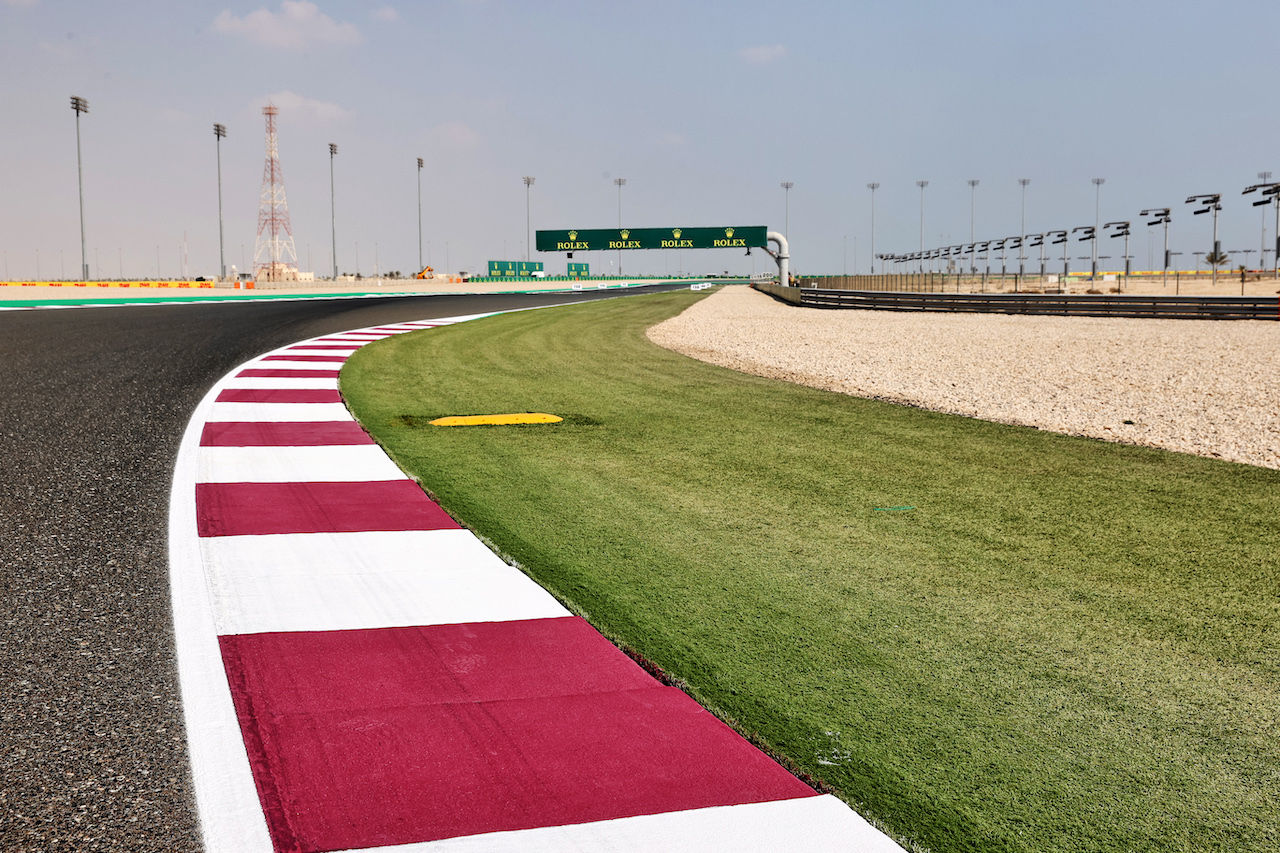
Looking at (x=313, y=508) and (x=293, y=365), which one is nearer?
(x=313, y=508)

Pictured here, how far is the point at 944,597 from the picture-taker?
387cm

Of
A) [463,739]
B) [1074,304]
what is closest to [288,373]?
[463,739]

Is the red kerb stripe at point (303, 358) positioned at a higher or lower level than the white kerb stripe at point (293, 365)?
higher

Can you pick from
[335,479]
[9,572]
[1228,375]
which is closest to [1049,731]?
[9,572]

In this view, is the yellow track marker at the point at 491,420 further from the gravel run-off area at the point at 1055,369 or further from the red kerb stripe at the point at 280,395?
the gravel run-off area at the point at 1055,369

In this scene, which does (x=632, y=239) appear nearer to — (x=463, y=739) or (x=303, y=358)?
(x=303, y=358)

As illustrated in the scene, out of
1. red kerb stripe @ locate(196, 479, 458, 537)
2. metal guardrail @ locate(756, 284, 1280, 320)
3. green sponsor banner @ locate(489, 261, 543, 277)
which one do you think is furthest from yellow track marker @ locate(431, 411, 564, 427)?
green sponsor banner @ locate(489, 261, 543, 277)

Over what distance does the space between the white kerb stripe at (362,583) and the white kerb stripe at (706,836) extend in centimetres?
142

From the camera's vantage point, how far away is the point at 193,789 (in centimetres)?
236

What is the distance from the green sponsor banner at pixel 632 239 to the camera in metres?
90.2

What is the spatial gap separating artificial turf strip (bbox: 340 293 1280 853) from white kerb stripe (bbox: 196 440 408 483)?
452 mm

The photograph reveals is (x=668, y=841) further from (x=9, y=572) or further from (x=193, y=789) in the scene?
(x=9, y=572)

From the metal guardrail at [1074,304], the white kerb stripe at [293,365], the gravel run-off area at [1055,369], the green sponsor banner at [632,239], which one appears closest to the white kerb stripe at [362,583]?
the gravel run-off area at [1055,369]

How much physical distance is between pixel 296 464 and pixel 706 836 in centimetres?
492
